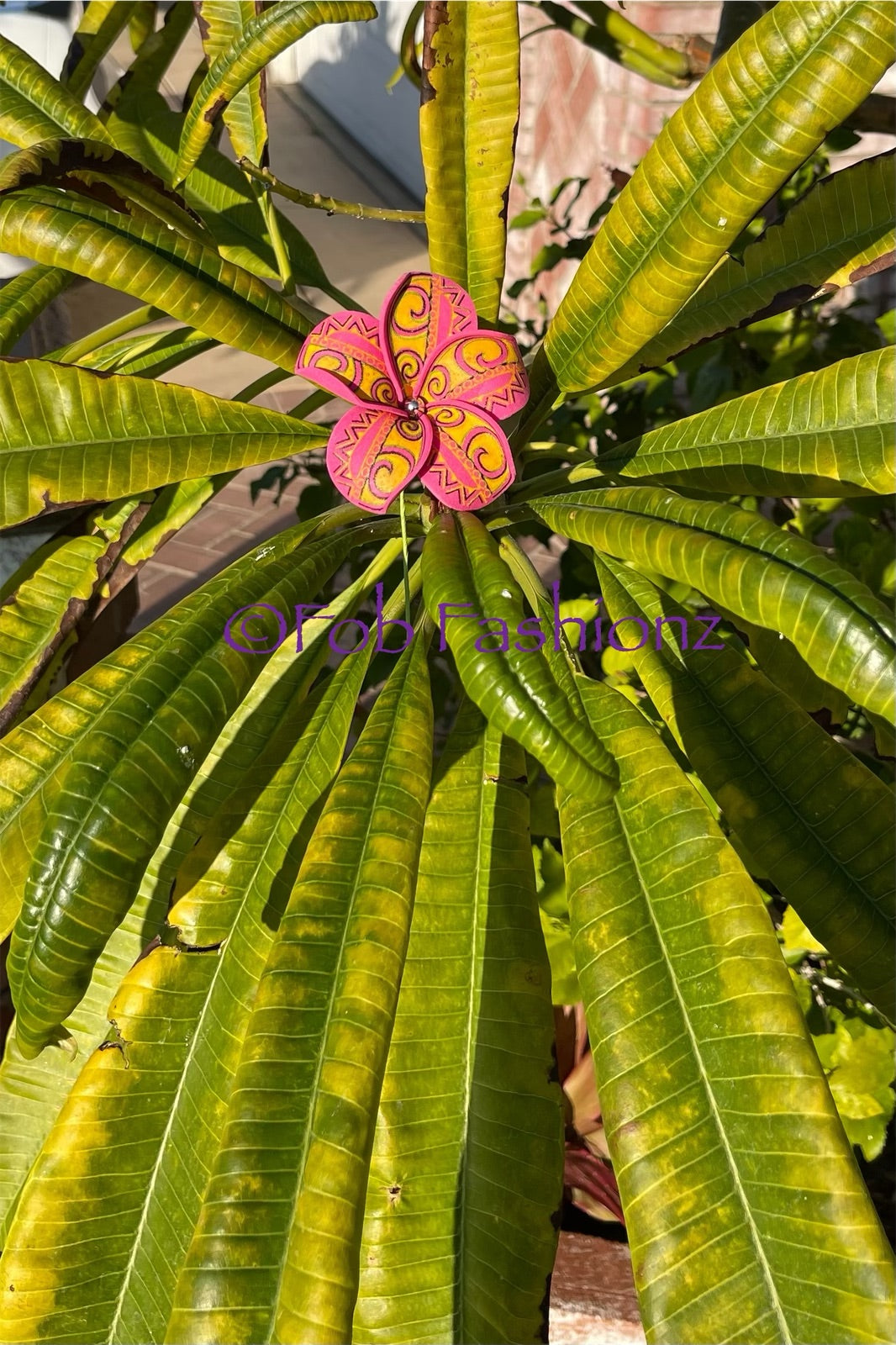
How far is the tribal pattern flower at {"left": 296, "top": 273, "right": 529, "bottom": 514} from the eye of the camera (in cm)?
78

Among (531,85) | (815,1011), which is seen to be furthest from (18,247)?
(531,85)

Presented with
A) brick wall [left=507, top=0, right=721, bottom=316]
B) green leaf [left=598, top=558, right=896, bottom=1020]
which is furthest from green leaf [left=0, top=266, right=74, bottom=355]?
brick wall [left=507, top=0, right=721, bottom=316]

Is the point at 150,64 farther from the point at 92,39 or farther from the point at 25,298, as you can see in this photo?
the point at 25,298

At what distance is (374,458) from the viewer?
0.78 meters

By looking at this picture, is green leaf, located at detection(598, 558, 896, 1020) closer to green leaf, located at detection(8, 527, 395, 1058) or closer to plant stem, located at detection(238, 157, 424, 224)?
green leaf, located at detection(8, 527, 395, 1058)

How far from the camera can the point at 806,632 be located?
1.82 feet

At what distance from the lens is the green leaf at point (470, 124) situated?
0.80 meters

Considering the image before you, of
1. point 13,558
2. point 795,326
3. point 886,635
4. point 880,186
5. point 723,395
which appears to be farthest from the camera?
point 795,326

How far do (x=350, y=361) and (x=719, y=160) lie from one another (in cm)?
30

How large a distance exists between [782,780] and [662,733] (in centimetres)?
25

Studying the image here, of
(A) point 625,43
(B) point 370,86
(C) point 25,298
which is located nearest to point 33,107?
(C) point 25,298

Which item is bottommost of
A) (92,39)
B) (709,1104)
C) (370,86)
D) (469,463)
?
(709,1104)

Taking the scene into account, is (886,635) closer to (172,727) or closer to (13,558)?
(172,727)

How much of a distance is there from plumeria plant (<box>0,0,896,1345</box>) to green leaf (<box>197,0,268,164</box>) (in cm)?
3
